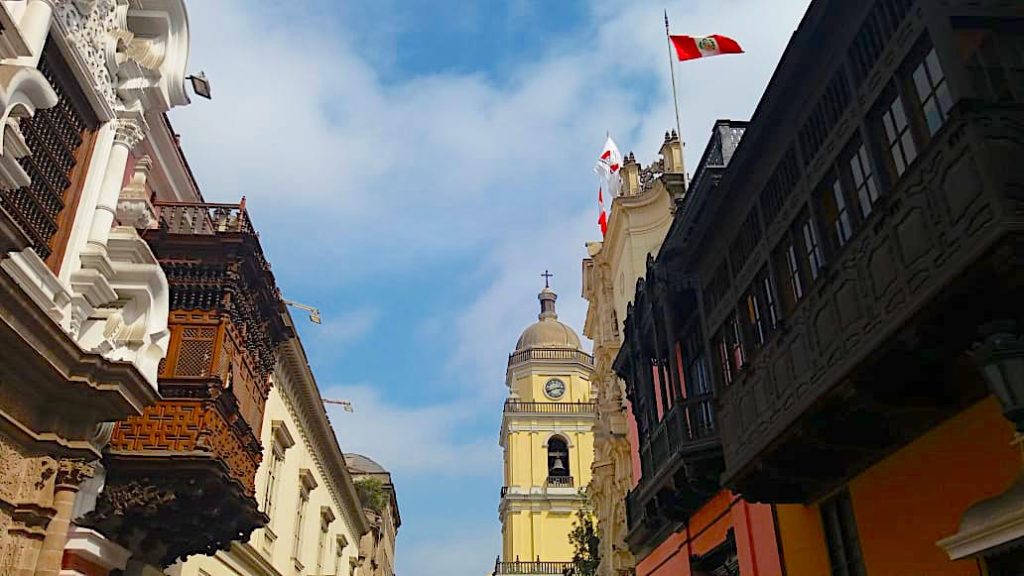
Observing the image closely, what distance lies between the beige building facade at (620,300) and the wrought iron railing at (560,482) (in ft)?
69.2

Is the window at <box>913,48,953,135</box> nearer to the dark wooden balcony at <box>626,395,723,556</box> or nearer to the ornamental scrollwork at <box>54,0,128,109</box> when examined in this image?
the dark wooden balcony at <box>626,395,723,556</box>

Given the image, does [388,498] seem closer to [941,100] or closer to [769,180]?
[769,180]

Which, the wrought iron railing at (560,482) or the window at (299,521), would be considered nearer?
the window at (299,521)

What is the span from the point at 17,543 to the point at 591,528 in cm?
2977

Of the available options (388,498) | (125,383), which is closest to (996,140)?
(125,383)

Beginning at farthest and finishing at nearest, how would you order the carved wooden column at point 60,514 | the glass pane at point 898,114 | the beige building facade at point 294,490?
the beige building facade at point 294,490 < the carved wooden column at point 60,514 < the glass pane at point 898,114

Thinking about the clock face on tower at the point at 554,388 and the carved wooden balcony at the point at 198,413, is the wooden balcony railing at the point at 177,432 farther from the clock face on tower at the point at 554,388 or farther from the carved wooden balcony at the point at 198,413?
the clock face on tower at the point at 554,388

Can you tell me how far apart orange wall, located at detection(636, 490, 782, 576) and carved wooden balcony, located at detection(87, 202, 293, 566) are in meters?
7.79

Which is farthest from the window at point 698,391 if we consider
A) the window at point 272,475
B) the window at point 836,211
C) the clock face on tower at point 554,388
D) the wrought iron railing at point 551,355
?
the wrought iron railing at point 551,355

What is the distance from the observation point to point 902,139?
25.1ft

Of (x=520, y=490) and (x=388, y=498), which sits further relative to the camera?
(x=520, y=490)

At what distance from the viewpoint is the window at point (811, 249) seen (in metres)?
9.23

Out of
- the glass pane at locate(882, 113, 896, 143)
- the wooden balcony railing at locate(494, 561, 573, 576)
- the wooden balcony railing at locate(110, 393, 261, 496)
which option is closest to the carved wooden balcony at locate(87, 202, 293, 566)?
the wooden balcony railing at locate(110, 393, 261, 496)

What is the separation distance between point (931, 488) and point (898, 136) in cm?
372
